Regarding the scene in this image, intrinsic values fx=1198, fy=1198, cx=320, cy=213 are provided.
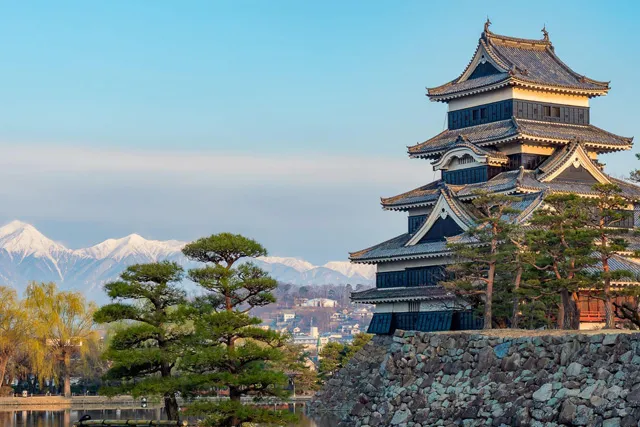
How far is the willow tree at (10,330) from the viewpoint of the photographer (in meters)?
65.9

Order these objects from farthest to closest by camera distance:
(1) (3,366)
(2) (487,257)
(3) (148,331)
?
(1) (3,366) → (2) (487,257) → (3) (148,331)

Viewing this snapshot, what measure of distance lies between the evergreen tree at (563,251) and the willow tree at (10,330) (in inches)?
1480

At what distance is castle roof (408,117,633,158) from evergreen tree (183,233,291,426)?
17221mm

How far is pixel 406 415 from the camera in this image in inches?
1255

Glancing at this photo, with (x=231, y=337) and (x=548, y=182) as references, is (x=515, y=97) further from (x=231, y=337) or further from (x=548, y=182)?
(x=231, y=337)

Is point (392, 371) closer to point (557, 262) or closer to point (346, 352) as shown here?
point (557, 262)

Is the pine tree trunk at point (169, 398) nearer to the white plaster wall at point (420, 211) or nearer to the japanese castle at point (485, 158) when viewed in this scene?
the japanese castle at point (485, 158)

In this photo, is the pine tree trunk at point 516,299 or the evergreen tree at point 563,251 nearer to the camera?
the evergreen tree at point 563,251

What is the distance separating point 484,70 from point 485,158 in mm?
5281

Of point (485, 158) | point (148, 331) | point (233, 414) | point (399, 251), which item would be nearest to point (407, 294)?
point (399, 251)

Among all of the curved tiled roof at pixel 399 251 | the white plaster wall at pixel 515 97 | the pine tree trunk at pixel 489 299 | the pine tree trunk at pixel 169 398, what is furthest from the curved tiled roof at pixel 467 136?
the pine tree trunk at pixel 169 398

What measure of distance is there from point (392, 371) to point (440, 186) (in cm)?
1660

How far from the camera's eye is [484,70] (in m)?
50.5

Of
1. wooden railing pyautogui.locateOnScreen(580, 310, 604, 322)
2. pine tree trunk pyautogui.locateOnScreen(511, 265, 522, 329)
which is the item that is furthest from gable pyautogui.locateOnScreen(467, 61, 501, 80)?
pine tree trunk pyautogui.locateOnScreen(511, 265, 522, 329)
